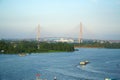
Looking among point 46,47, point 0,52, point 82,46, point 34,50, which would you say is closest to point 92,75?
point 0,52

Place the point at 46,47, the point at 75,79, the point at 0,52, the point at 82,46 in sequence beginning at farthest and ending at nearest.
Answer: the point at 82,46 → the point at 46,47 → the point at 0,52 → the point at 75,79

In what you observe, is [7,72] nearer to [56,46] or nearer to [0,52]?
[0,52]

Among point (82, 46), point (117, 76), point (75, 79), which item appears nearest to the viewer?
point (75, 79)

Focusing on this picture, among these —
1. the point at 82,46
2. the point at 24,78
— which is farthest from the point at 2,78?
the point at 82,46

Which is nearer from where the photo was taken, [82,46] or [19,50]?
[19,50]

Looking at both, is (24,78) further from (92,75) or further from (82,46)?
(82,46)

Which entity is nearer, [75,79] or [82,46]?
[75,79]

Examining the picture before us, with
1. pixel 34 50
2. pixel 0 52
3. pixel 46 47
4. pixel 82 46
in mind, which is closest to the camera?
pixel 0 52

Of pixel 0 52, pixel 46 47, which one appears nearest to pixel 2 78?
pixel 0 52
